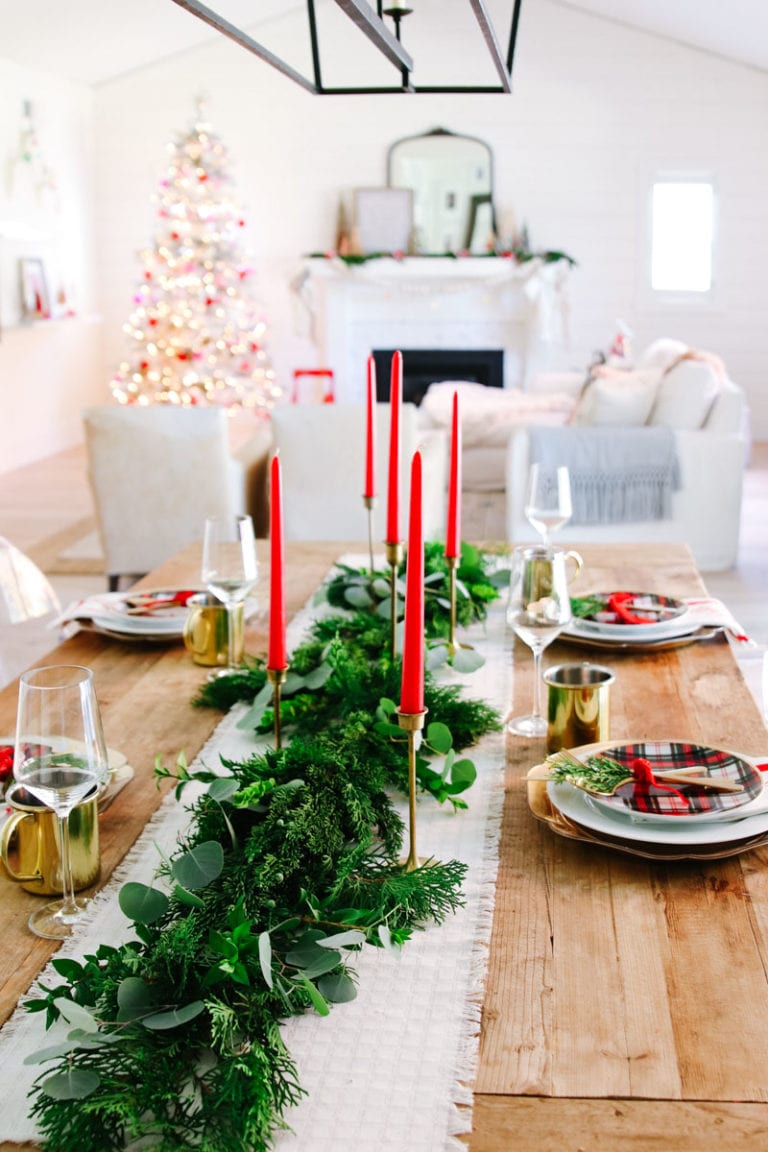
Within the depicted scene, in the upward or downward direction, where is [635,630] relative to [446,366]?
upward

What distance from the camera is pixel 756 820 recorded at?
47.7 inches

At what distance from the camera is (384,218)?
30.1 ft

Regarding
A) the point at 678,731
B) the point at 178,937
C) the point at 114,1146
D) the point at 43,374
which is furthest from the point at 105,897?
the point at 43,374

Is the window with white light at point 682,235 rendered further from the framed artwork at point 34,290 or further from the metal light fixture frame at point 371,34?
the metal light fixture frame at point 371,34

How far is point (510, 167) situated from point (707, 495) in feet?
15.7

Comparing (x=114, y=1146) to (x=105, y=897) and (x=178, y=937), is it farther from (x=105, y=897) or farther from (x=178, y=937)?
(x=105, y=897)

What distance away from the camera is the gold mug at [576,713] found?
1.41 metres

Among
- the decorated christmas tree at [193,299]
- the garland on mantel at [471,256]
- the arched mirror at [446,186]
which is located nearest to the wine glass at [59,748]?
the decorated christmas tree at [193,299]

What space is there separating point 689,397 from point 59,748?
14.7 ft

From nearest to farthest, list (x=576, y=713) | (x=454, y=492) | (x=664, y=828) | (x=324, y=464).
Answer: (x=664, y=828)
(x=576, y=713)
(x=454, y=492)
(x=324, y=464)

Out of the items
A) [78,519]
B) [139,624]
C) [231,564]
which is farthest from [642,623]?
[78,519]

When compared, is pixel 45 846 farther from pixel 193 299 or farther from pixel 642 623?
pixel 193 299

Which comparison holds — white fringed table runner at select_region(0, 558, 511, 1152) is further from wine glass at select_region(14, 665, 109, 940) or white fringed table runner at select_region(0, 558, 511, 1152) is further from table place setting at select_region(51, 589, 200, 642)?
table place setting at select_region(51, 589, 200, 642)

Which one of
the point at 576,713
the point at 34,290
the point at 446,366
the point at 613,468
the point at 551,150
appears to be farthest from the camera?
the point at 446,366
